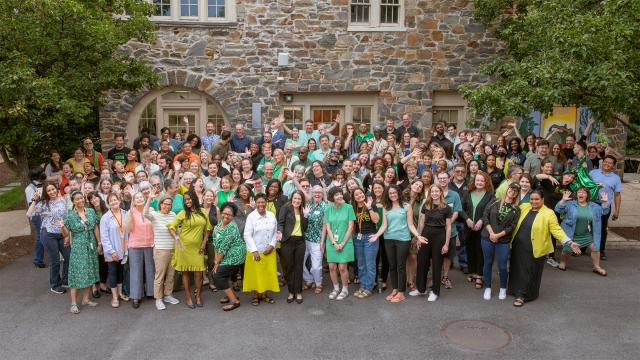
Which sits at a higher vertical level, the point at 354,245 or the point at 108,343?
the point at 354,245

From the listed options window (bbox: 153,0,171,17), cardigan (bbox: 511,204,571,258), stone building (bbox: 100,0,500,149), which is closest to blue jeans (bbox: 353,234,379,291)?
cardigan (bbox: 511,204,571,258)

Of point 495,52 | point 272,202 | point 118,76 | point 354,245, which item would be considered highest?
point 495,52

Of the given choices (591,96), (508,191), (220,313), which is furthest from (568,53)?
(220,313)

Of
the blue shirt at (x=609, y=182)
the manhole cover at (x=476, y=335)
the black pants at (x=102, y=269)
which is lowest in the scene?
the manhole cover at (x=476, y=335)

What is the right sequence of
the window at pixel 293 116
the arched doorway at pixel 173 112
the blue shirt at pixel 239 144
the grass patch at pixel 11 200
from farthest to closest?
the window at pixel 293 116 → the arched doorway at pixel 173 112 → the grass patch at pixel 11 200 → the blue shirt at pixel 239 144

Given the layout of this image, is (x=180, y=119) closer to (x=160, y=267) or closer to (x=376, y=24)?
(x=376, y=24)

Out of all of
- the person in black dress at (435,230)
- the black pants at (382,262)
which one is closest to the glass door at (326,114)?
the black pants at (382,262)

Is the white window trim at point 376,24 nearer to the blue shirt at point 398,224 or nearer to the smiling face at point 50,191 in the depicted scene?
the blue shirt at point 398,224

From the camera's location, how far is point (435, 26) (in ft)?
49.1

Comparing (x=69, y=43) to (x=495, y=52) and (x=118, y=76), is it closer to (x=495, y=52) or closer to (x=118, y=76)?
(x=118, y=76)

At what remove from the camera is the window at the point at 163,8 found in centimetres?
1426

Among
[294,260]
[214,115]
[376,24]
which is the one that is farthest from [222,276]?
[376,24]

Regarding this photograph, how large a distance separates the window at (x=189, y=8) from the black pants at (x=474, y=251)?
948cm

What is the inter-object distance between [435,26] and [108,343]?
Result: 11749mm
